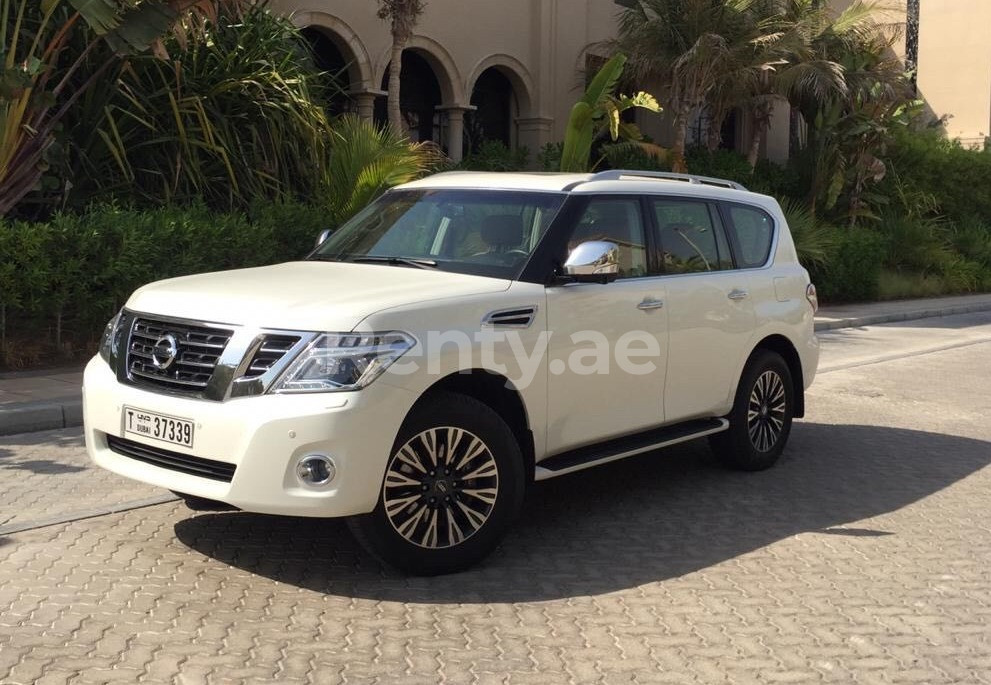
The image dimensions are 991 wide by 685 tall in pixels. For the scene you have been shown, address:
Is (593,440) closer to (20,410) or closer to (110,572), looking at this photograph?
(110,572)

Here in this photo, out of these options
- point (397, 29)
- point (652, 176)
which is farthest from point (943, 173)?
point (652, 176)

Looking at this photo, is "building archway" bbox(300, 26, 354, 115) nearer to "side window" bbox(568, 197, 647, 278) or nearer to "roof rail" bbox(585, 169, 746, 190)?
"roof rail" bbox(585, 169, 746, 190)

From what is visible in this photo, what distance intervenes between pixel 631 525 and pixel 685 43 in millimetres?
16264

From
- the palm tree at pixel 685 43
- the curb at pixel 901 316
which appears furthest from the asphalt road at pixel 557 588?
the palm tree at pixel 685 43

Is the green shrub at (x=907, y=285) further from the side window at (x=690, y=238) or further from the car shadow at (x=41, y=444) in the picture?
the car shadow at (x=41, y=444)

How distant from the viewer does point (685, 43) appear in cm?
2114

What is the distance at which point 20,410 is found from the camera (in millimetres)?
8906

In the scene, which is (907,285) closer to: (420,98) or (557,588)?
(420,98)

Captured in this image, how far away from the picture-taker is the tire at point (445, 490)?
16.9 feet

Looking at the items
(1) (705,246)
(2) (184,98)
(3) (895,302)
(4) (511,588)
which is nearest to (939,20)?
(3) (895,302)

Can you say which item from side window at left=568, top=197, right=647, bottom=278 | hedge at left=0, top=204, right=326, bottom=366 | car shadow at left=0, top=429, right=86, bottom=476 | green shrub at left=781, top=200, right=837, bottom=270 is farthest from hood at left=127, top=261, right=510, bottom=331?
green shrub at left=781, top=200, right=837, bottom=270

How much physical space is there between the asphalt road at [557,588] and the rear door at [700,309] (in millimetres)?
634

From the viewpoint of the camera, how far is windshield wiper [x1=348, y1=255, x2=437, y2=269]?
19.9 feet

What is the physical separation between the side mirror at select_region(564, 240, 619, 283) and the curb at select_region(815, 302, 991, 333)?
12353mm
